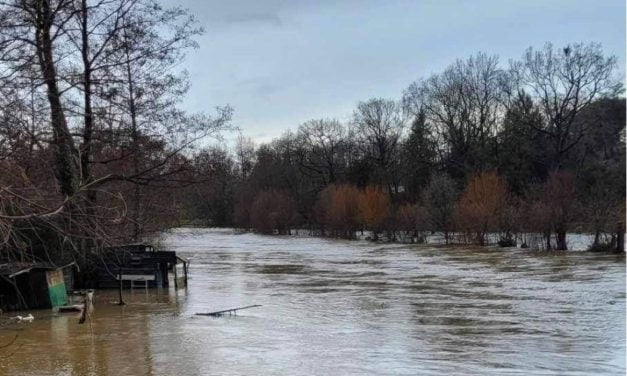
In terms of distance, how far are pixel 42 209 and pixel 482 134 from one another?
71.2m

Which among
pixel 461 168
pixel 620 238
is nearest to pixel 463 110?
pixel 461 168

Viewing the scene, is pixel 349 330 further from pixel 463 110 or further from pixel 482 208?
pixel 463 110

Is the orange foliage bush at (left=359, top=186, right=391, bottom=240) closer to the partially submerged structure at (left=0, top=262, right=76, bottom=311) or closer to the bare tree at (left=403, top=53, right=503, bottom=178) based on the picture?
the bare tree at (left=403, top=53, right=503, bottom=178)

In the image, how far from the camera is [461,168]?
7275 centimetres

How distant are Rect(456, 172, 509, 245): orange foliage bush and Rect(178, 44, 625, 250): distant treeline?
0.28ft

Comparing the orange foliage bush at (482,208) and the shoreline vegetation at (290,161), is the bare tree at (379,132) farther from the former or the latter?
the orange foliage bush at (482,208)

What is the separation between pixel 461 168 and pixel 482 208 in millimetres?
24893

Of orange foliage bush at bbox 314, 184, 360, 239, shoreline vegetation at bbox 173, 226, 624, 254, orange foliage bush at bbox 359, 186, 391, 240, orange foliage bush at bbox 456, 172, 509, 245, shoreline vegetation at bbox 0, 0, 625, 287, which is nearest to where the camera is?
shoreline vegetation at bbox 0, 0, 625, 287

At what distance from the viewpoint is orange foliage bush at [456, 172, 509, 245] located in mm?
48062

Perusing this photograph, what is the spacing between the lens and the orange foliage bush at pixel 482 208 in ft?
158

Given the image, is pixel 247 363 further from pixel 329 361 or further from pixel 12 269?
pixel 12 269

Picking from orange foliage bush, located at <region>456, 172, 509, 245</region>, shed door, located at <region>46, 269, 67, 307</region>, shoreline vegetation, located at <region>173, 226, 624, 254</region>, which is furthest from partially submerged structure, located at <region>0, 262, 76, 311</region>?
orange foliage bush, located at <region>456, 172, 509, 245</region>

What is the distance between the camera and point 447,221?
5362cm

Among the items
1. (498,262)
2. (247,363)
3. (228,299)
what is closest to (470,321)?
(247,363)
